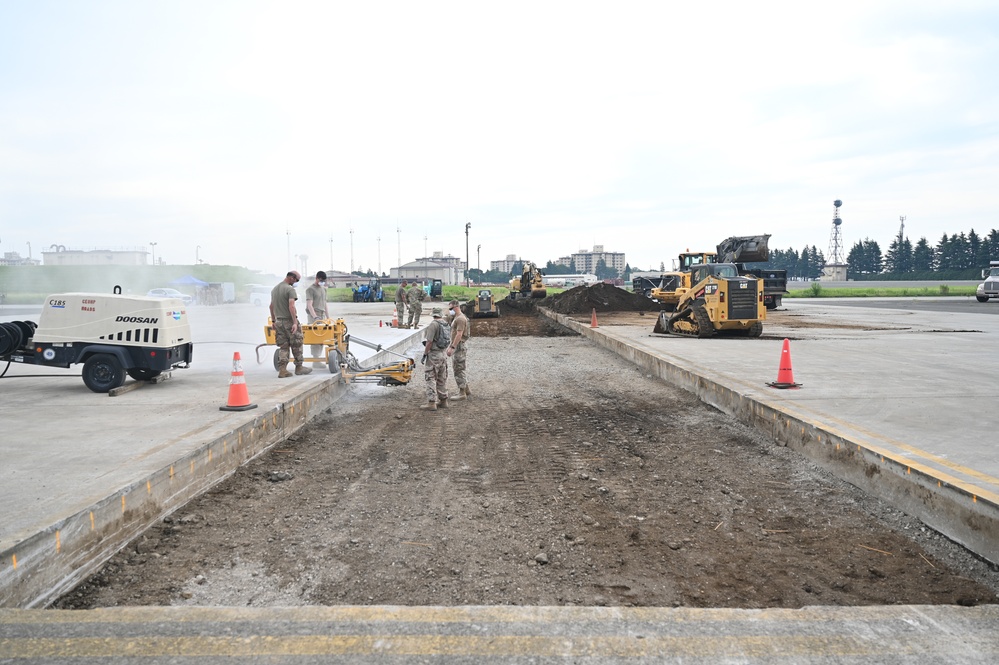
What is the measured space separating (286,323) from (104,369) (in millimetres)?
Answer: 2479

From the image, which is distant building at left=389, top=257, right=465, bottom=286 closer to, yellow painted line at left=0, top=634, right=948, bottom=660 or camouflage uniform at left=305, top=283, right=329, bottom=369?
camouflage uniform at left=305, top=283, right=329, bottom=369

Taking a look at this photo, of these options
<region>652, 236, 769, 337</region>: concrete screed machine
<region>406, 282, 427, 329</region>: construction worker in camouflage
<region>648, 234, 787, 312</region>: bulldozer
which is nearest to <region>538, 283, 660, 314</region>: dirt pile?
<region>648, 234, 787, 312</region>: bulldozer

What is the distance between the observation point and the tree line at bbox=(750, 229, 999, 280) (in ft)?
337

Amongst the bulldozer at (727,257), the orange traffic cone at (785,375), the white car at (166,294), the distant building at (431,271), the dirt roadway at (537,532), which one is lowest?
the dirt roadway at (537,532)

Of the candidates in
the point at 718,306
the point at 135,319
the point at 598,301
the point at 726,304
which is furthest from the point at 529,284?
the point at 135,319

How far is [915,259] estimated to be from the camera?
393ft

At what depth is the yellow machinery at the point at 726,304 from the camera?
705 inches

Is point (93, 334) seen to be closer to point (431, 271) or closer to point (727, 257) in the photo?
point (727, 257)

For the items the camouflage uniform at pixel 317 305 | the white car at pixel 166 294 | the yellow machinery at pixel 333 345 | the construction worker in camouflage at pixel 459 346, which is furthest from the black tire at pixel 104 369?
the construction worker in camouflage at pixel 459 346

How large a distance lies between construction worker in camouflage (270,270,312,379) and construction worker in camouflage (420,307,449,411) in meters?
2.13

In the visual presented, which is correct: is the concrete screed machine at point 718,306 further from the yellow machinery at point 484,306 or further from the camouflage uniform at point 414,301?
the yellow machinery at point 484,306

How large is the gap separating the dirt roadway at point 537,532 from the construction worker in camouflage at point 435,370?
1.44 metres

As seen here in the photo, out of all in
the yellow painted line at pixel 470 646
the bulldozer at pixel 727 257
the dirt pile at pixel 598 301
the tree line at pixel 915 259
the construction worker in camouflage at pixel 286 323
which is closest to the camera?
the yellow painted line at pixel 470 646

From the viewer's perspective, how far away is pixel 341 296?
→ 190ft
